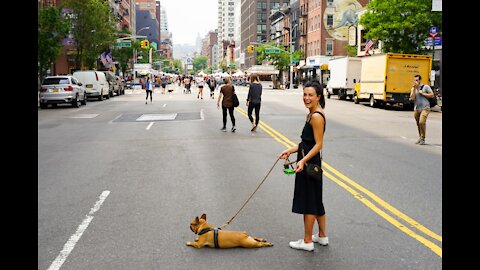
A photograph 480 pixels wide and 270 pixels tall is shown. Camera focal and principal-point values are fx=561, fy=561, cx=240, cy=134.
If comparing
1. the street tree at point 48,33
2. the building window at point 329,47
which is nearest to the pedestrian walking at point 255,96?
the street tree at point 48,33

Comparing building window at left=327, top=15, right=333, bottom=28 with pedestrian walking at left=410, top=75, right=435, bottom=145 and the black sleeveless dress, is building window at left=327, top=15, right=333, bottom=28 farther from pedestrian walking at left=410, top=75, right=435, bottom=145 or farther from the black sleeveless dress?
the black sleeveless dress

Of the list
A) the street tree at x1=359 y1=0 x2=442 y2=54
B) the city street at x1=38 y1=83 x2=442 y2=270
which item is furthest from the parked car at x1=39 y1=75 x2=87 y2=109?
the street tree at x1=359 y1=0 x2=442 y2=54

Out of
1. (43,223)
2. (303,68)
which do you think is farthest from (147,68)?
(43,223)

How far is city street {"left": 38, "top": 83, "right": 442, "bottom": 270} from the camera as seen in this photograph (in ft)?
18.0

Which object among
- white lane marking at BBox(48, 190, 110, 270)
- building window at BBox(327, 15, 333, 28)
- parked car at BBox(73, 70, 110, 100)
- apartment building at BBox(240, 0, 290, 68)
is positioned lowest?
white lane marking at BBox(48, 190, 110, 270)

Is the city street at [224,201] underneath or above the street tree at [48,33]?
underneath

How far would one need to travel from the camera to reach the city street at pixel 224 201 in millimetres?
5500

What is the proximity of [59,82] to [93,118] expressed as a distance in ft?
23.6

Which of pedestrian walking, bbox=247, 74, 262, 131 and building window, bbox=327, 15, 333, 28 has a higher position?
building window, bbox=327, 15, 333, 28

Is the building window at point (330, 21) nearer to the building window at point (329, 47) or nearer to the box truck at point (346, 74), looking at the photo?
the building window at point (329, 47)

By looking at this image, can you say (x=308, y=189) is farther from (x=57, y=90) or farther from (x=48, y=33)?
(x=48, y=33)

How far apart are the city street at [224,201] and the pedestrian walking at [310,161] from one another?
1.03 feet

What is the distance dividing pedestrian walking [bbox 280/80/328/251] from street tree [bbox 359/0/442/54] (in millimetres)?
32281

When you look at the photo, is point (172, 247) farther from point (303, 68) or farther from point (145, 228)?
point (303, 68)
